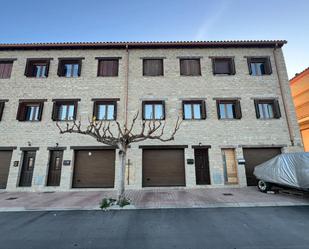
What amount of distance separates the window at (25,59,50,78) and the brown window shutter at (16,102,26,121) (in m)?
2.35

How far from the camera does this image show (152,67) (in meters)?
11.9

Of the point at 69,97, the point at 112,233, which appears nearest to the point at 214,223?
the point at 112,233

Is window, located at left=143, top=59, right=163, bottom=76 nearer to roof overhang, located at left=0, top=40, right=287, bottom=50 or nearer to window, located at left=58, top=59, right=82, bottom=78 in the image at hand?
roof overhang, located at left=0, top=40, right=287, bottom=50

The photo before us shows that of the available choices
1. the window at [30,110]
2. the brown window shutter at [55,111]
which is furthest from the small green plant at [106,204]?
the window at [30,110]

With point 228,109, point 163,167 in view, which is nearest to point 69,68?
point 163,167

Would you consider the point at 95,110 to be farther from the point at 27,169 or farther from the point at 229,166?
the point at 229,166

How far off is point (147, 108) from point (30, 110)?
8214 millimetres

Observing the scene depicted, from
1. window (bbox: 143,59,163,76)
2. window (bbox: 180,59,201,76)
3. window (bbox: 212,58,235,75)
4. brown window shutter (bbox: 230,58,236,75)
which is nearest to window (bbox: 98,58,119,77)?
window (bbox: 143,59,163,76)

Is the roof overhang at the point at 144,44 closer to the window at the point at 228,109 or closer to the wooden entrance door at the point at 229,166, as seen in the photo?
the window at the point at 228,109

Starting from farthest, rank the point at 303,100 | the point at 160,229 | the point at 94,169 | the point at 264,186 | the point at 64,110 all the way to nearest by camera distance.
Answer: the point at 303,100, the point at 64,110, the point at 94,169, the point at 264,186, the point at 160,229

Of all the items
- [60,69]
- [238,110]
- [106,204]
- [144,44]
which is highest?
[144,44]

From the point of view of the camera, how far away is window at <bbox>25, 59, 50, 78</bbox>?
37.9 ft

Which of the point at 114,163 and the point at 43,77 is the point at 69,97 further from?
the point at 114,163

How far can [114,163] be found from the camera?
34.0ft
